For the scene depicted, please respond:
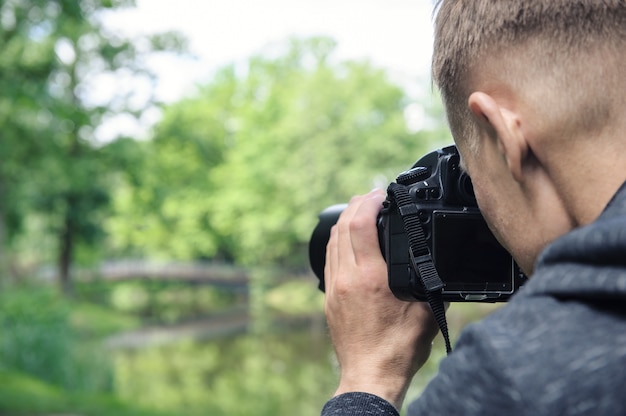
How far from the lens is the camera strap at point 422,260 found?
89cm

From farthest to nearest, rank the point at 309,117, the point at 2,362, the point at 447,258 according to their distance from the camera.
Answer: the point at 309,117 < the point at 2,362 < the point at 447,258

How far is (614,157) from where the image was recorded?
1.93 ft

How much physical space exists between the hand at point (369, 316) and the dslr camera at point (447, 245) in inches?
0.9

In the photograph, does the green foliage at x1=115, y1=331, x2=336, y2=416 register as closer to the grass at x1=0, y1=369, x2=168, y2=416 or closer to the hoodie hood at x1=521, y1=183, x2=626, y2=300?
the grass at x1=0, y1=369, x2=168, y2=416

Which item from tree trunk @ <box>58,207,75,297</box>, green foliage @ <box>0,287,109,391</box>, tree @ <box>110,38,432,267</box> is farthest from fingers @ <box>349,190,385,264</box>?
tree trunk @ <box>58,207,75,297</box>

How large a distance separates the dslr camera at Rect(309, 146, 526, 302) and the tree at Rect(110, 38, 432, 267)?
681 inches

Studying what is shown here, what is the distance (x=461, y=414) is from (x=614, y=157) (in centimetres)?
22

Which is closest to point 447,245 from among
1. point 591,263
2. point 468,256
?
point 468,256

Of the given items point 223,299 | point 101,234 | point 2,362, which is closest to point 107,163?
point 101,234

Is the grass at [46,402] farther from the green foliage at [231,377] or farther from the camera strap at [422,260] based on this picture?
the camera strap at [422,260]

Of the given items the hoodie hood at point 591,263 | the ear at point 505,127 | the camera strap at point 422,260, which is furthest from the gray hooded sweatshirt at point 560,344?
the camera strap at point 422,260

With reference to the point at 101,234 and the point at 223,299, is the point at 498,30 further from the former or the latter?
the point at 223,299

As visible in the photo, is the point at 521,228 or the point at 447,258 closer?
the point at 521,228

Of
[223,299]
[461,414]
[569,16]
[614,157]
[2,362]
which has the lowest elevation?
[223,299]
